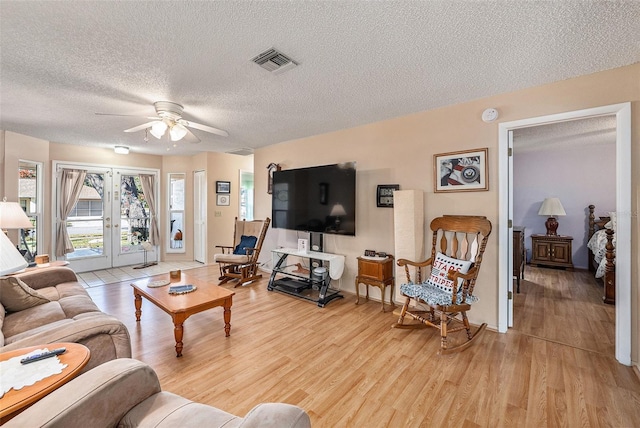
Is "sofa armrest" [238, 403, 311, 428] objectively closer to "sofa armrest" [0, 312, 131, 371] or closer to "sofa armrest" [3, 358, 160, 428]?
"sofa armrest" [3, 358, 160, 428]

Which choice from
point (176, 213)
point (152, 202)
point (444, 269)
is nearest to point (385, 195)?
point (444, 269)

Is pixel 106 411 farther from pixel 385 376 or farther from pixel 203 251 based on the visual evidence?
pixel 203 251

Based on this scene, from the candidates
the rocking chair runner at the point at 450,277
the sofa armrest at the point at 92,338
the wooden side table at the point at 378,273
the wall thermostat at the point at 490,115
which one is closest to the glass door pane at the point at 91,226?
the sofa armrest at the point at 92,338

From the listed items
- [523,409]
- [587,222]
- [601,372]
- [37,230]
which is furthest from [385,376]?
[37,230]

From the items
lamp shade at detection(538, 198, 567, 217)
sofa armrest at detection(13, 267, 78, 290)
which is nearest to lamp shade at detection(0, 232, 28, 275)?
sofa armrest at detection(13, 267, 78, 290)

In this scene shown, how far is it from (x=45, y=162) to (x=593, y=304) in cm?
849

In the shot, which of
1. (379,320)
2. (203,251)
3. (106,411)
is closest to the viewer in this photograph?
(106,411)

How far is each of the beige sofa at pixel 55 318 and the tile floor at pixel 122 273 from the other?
75.1 inches

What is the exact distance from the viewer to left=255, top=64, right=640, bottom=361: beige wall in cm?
228

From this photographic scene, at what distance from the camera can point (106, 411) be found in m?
0.96

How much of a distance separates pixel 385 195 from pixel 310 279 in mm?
1557

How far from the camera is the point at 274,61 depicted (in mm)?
2133

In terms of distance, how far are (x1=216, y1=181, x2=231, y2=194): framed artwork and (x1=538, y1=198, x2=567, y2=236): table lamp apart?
646cm

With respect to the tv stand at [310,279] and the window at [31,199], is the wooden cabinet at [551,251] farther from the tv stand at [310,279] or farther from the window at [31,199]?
the window at [31,199]
